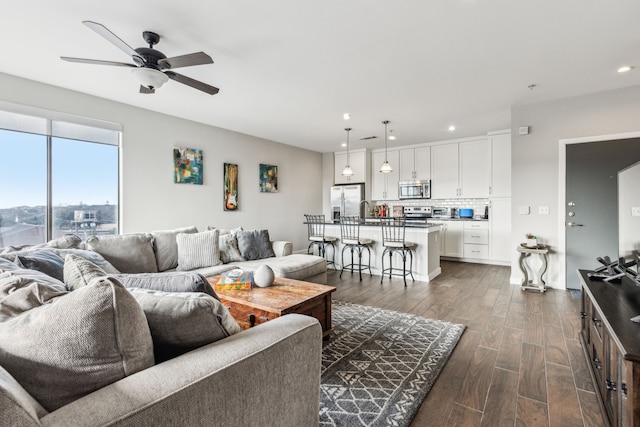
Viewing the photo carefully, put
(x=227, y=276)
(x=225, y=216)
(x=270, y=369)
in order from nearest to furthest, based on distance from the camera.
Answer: (x=270, y=369) < (x=227, y=276) < (x=225, y=216)

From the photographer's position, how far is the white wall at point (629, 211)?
6.07 feet

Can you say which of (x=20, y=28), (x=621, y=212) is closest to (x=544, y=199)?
(x=621, y=212)

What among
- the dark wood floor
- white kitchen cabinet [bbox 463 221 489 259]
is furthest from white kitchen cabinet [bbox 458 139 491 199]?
the dark wood floor

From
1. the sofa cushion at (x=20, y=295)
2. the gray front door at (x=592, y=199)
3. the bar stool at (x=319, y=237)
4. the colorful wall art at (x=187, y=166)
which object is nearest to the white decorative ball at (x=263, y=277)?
the sofa cushion at (x=20, y=295)

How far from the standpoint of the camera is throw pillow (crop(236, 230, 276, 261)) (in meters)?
4.18

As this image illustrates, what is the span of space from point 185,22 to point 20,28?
135 centimetres

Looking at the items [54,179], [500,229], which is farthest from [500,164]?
[54,179]

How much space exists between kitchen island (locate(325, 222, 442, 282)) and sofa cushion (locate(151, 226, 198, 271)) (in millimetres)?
2782

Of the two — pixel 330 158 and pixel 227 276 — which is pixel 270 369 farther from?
pixel 330 158

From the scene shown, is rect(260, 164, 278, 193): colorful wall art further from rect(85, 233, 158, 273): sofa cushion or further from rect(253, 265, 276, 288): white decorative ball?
rect(253, 265, 276, 288): white decorative ball

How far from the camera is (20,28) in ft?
7.98

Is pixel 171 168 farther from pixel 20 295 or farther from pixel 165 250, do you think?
pixel 20 295

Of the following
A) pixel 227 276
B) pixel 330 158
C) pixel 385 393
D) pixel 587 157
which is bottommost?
pixel 385 393

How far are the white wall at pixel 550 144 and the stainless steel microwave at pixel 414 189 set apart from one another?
7.96ft
